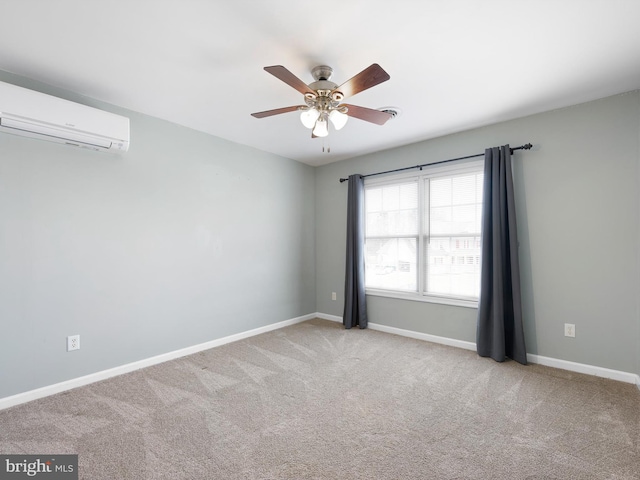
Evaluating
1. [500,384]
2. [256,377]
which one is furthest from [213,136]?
[500,384]

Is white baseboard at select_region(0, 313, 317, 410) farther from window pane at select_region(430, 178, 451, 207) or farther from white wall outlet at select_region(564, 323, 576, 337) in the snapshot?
white wall outlet at select_region(564, 323, 576, 337)

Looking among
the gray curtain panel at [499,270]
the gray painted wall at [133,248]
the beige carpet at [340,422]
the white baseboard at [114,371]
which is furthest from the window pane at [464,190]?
the white baseboard at [114,371]

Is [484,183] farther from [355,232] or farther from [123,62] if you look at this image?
[123,62]

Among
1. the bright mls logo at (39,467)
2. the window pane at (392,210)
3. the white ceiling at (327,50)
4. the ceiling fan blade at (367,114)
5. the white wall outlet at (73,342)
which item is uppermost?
the white ceiling at (327,50)

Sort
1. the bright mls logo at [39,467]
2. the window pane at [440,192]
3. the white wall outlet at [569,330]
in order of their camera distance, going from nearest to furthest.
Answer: the bright mls logo at [39,467]
the white wall outlet at [569,330]
the window pane at [440,192]

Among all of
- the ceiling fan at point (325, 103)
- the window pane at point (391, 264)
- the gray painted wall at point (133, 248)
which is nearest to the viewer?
the ceiling fan at point (325, 103)

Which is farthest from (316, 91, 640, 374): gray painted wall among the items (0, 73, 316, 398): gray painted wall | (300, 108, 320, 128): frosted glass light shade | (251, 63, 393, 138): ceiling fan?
(0, 73, 316, 398): gray painted wall

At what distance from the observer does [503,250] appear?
10.5 feet

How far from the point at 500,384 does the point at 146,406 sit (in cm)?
284

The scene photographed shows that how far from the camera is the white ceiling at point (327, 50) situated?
1753 mm

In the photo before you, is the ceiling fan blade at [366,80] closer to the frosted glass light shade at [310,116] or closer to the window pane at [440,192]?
the frosted glass light shade at [310,116]

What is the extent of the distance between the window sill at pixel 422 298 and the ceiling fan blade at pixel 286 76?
2.78 meters

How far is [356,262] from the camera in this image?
4395 mm

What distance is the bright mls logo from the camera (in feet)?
5.37
